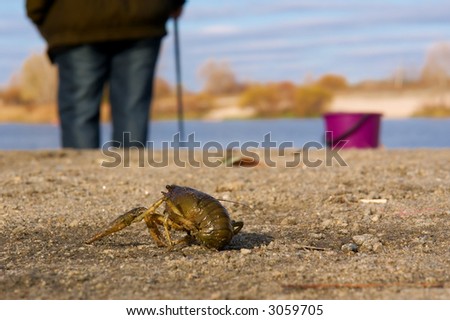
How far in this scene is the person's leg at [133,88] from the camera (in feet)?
26.6

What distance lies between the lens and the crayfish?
3.53m

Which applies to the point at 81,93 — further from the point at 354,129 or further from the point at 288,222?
the point at 288,222

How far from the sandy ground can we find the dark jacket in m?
→ 1.82

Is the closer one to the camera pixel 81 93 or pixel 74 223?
pixel 74 223

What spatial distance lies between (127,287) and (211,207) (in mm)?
665

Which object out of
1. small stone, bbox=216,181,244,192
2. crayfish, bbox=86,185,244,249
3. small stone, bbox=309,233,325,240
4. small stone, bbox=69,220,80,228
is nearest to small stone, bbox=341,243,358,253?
small stone, bbox=309,233,325,240

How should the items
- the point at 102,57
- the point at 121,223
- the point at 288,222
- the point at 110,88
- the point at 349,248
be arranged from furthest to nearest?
the point at 110,88 → the point at 102,57 → the point at 288,222 → the point at 121,223 → the point at 349,248

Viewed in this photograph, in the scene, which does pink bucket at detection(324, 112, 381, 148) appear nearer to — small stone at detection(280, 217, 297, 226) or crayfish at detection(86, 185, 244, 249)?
small stone at detection(280, 217, 297, 226)

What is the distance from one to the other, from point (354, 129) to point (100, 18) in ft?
8.68

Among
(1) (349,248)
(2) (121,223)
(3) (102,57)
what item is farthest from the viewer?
(3) (102,57)

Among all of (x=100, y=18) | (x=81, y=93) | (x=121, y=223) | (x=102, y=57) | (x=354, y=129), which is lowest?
(x=354, y=129)

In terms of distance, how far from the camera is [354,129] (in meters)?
8.65

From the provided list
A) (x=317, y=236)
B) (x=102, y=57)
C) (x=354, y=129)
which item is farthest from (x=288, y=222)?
(x=354, y=129)

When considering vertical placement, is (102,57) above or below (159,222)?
above
